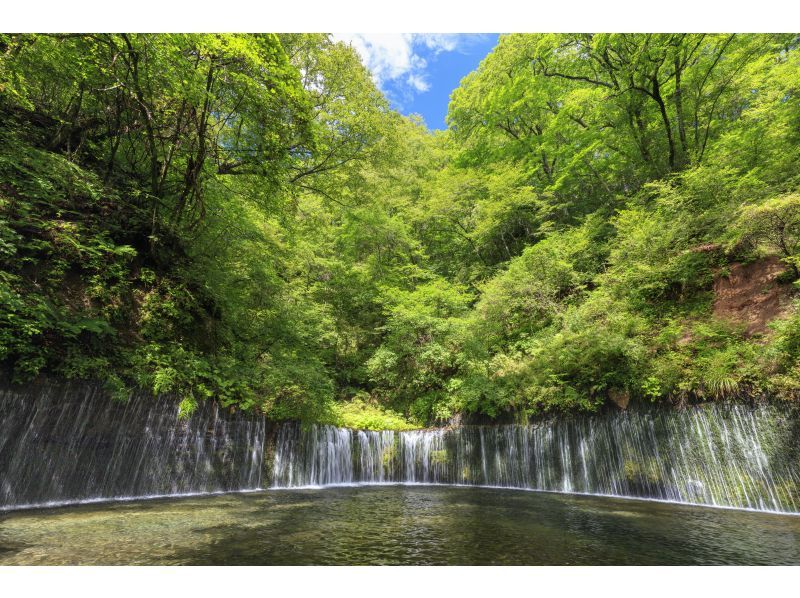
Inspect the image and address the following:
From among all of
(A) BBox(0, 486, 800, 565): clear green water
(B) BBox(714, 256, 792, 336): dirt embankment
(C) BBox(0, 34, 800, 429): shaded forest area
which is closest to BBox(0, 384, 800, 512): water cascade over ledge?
(C) BBox(0, 34, 800, 429): shaded forest area

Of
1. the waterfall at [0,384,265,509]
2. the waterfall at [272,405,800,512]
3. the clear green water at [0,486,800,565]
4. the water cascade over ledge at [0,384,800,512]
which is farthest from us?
the waterfall at [272,405,800,512]

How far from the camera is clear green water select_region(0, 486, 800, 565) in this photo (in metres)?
3.61

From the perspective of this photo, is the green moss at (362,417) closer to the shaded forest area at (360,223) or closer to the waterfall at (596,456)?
the shaded forest area at (360,223)

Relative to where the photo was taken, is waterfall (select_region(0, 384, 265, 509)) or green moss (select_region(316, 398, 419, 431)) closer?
waterfall (select_region(0, 384, 265, 509))

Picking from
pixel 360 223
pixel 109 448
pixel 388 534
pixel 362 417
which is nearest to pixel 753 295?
pixel 388 534

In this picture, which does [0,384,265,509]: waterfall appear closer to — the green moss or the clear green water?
the clear green water

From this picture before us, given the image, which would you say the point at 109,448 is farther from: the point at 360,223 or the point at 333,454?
the point at 360,223

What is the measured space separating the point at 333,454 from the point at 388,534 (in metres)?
5.83

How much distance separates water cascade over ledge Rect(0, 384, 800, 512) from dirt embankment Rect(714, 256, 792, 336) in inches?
87.0

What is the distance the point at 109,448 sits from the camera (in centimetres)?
637

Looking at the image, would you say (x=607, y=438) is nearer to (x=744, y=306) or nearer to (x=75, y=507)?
(x=744, y=306)

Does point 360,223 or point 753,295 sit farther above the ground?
point 360,223

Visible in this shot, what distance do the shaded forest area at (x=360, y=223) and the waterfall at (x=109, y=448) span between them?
Result: 40 centimetres

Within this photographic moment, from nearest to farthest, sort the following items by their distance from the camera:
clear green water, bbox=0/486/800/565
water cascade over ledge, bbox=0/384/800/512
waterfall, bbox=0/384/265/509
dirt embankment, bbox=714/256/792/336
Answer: clear green water, bbox=0/486/800/565
waterfall, bbox=0/384/265/509
water cascade over ledge, bbox=0/384/800/512
dirt embankment, bbox=714/256/792/336
